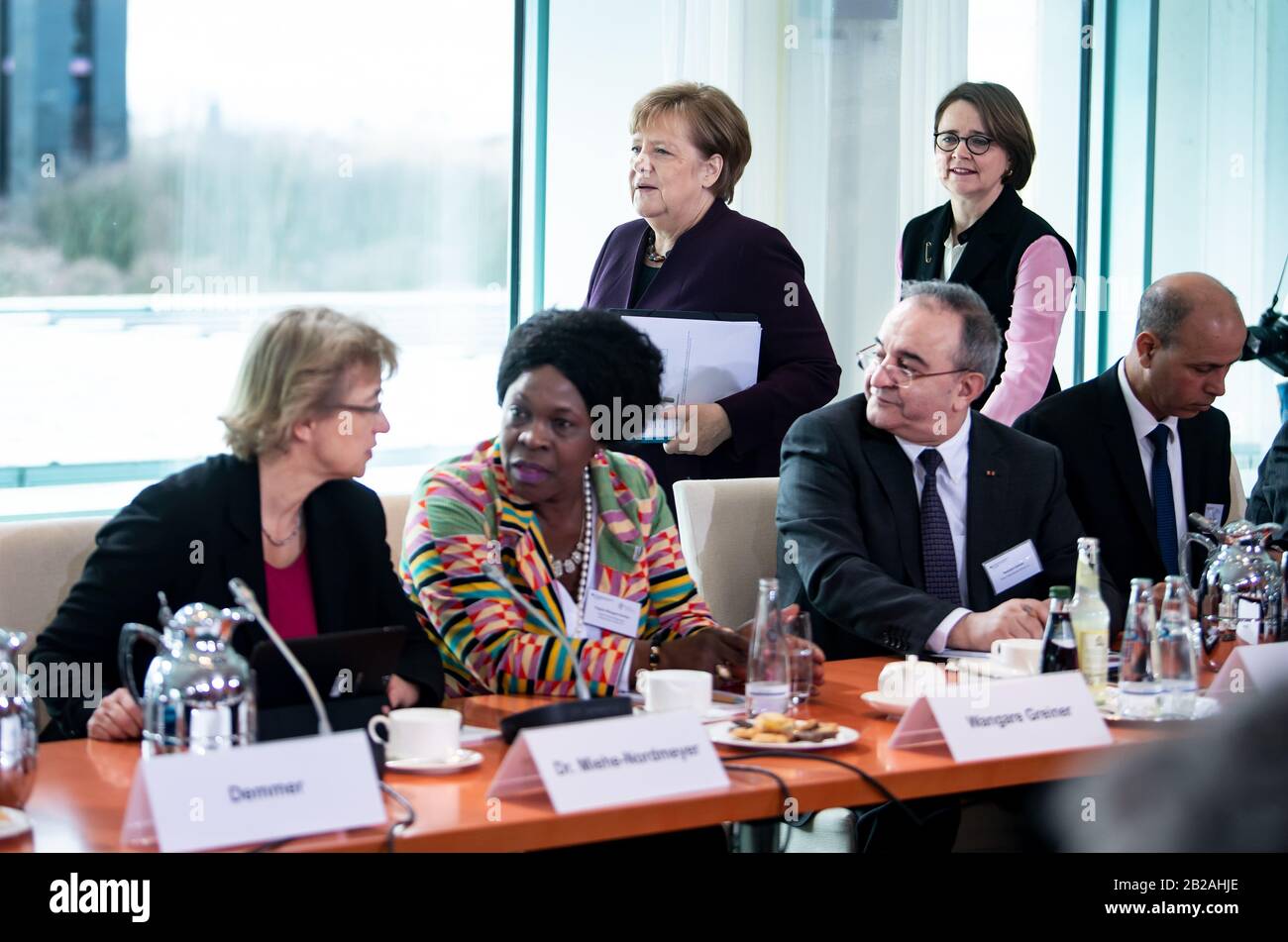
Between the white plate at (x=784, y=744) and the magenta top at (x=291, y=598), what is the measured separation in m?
0.69

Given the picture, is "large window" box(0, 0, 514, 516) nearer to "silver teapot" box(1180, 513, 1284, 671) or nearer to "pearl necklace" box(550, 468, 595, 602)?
"pearl necklace" box(550, 468, 595, 602)

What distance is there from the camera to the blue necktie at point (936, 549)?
302 centimetres

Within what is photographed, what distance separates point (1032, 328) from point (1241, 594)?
48.0 inches

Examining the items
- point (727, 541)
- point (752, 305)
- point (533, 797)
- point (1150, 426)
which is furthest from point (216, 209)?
point (533, 797)

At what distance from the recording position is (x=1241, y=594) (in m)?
2.92

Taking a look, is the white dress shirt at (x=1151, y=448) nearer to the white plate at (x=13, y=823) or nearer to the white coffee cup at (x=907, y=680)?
the white coffee cup at (x=907, y=680)

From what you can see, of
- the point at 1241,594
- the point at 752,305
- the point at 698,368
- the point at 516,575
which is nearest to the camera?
the point at 516,575

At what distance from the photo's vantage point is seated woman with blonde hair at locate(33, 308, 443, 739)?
2.33m

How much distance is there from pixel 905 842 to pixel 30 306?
2.96 m

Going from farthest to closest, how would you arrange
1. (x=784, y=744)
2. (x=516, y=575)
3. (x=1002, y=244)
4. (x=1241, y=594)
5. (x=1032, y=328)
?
1. (x=1002, y=244)
2. (x=1032, y=328)
3. (x=1241, y=594)
4. (x=516, y=575)
5. (x=784, y=744)

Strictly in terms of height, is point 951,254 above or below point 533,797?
above

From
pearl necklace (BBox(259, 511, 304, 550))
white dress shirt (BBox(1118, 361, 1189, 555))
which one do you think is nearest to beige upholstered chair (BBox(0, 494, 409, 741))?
pearl necklace (BBox(259, 511, 304, 550))

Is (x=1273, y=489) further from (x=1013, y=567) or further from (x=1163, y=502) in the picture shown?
(x=1013, y=567)

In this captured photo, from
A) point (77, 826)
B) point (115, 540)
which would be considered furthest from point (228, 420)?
point (77, 826)
